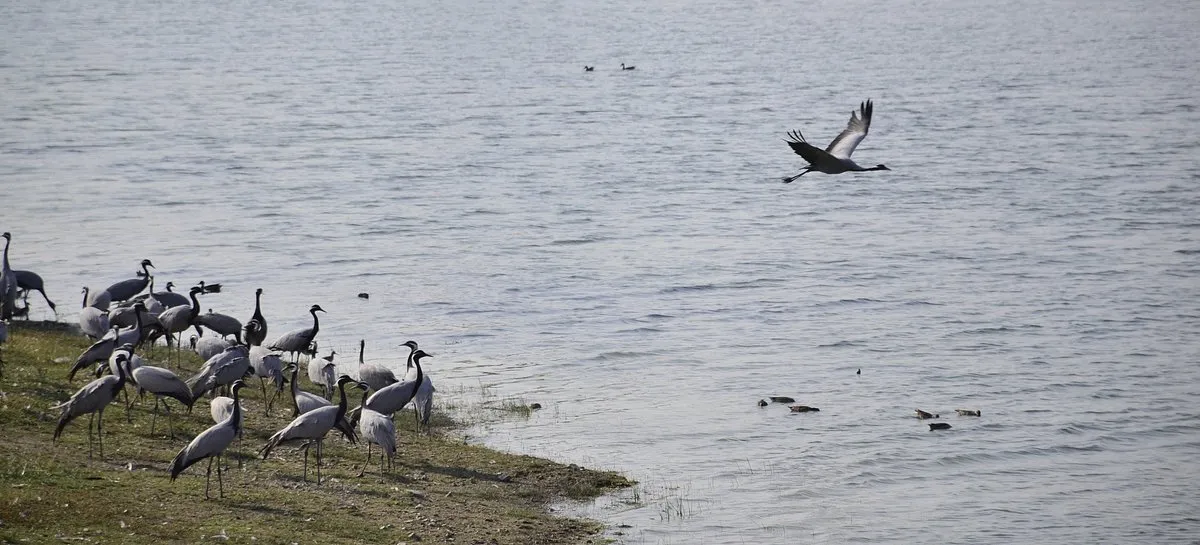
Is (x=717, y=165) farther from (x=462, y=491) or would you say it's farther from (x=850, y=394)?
(x=462, y=491)

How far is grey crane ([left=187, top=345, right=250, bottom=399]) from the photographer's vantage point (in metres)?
17.6

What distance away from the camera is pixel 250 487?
1532 cm

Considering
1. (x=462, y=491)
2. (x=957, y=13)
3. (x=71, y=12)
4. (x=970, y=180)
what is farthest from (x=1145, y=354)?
(x=71, y=12)

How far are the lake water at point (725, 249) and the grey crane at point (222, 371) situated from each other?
4.38 m

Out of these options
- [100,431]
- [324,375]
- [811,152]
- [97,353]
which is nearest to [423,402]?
[324,375]

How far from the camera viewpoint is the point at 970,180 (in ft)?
153

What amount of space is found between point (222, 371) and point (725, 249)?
21.7 m

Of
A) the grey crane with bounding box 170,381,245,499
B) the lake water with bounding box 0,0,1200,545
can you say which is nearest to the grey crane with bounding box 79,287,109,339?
the lake water with bounding box 0,0,1200,545

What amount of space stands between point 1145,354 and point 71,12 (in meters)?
117

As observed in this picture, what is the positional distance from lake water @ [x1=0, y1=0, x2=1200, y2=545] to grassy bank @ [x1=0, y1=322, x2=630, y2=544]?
1.39m

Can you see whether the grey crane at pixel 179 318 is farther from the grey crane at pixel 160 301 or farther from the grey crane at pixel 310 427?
the grey crane at pixel 310 427

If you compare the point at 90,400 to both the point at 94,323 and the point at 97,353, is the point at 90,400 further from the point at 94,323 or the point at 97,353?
the point at 94,323

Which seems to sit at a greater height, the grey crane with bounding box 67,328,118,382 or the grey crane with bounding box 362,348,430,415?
the grey crane with bounding box 67,328,118,382

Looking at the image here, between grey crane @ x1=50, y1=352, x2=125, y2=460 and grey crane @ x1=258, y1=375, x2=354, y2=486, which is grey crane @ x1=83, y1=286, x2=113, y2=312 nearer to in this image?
grey crane @ x1=50, y1=352, x2=125, y2=460
